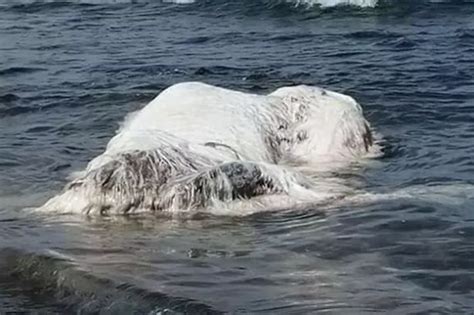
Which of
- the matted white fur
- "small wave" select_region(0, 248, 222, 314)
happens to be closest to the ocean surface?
"small wave" select_region(0, 248, 222, 314)

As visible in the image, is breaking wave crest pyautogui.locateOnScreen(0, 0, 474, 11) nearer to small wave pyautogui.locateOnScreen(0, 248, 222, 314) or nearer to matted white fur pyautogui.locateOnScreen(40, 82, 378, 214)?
matted white fur pyautogui.locateOnScreen(40, 82, 378, 214)

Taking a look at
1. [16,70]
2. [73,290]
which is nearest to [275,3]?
[16,70]

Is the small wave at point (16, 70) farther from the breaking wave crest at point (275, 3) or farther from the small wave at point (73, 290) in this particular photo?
the small wave at point (73, 290)

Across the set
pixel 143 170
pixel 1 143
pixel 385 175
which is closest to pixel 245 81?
pixel 1 143

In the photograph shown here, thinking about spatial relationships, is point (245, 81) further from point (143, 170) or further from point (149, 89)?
point (143, 170)

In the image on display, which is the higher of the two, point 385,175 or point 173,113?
point 173,113

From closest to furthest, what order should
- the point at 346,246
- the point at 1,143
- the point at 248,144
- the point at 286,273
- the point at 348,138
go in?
1. the point at 286,273
2. the point at 346,246
3. the point at 248,144
4. the point at 348,138
5. the point at 1,143

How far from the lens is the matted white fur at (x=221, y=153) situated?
7.46 m

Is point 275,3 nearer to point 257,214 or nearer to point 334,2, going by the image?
point 334,2

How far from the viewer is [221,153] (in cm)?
807

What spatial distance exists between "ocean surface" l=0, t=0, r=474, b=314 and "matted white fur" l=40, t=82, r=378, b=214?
7.3 inches

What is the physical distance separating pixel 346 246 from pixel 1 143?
4211 mm

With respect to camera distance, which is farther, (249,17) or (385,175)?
(249,17)

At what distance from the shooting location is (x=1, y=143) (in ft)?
32.6
